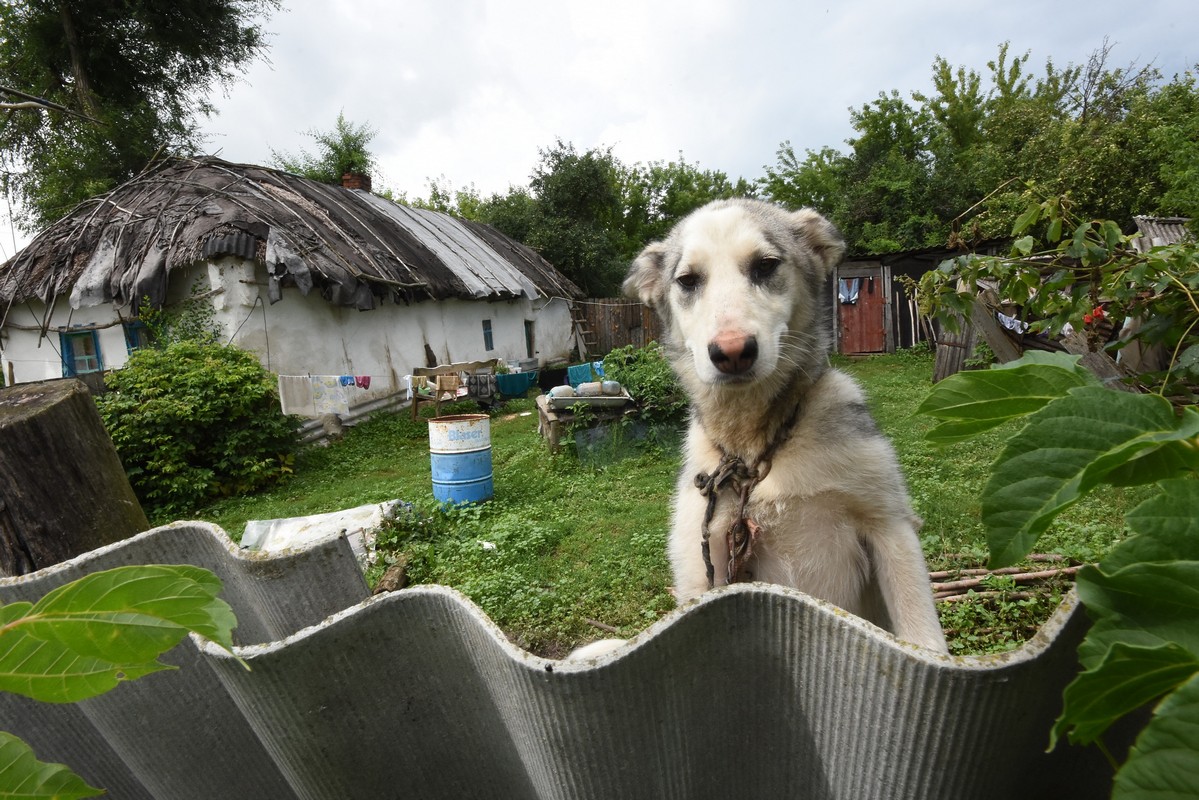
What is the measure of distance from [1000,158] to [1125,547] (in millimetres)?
25825

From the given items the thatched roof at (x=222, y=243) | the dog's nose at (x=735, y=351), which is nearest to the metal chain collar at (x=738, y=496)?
the dog's nose at (x=735, y=351)

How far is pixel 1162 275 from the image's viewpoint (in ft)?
5.01

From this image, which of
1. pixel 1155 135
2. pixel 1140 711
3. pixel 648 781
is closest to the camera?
pixel 1140 711

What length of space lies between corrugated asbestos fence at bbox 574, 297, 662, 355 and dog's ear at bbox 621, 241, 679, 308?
20.0 m

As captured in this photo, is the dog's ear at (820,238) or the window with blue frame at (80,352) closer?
the dog's ear at (820,238)

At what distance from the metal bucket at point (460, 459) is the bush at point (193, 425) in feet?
12.8

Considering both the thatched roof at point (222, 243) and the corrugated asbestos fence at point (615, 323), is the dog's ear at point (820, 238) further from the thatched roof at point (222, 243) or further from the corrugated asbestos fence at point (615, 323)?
the corrugated asbestos fence at point (615, 323)

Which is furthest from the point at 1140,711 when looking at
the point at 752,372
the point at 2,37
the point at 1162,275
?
the point at 2,37

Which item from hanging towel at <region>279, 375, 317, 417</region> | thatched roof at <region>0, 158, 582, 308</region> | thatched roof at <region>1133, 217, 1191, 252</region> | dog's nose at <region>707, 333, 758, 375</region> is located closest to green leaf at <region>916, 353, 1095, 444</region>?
dog's nose at <region>707, 333, 758, 375</region>

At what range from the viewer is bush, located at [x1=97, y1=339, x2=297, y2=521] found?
28.0ft

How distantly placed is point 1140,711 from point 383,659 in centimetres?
85

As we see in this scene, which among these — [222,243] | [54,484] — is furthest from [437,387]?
[54,484]

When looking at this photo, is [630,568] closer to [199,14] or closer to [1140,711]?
[1140,711]

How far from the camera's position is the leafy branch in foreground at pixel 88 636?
429 millimetres
